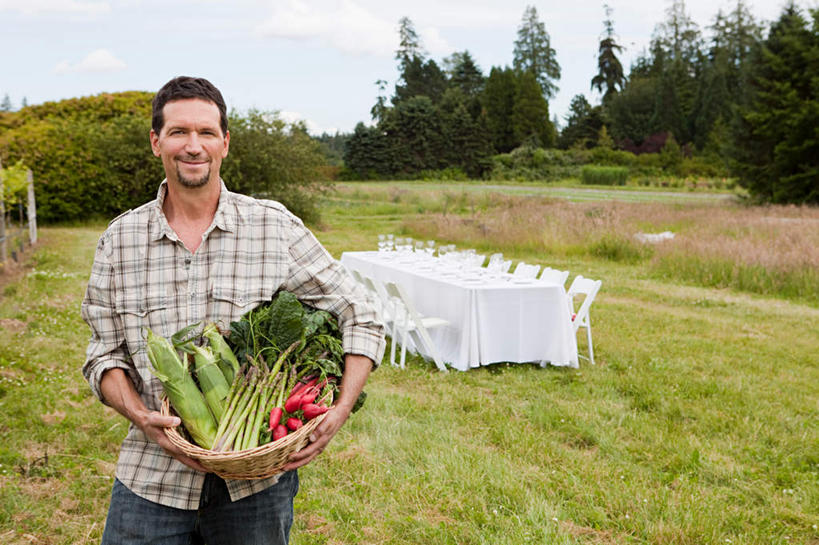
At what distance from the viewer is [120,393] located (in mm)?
1848

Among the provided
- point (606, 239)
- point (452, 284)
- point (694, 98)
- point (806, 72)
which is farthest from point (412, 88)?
point (452, 284)

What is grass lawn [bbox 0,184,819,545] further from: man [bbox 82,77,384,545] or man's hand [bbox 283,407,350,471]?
man's hand [bbox 283,407,350,471]

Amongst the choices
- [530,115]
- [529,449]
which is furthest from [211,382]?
[530,115]

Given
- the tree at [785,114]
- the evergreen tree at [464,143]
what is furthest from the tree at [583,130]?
the tree at [785,114]

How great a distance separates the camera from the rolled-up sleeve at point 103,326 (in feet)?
6.15

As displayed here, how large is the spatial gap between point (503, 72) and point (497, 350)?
62.7 metres

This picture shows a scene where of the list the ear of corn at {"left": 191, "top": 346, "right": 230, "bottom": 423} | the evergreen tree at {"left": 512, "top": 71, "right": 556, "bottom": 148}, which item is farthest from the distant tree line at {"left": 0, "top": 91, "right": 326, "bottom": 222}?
the evergreen tree at {"left": 512, "top": 71, "right": 556, "bottom": 148}

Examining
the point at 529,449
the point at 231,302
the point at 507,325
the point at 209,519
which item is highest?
the point at 231,302

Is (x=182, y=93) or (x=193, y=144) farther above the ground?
(x=182, y=93)

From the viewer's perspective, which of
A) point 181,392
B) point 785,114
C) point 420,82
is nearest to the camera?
point 181,392

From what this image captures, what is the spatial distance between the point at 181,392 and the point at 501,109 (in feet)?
211

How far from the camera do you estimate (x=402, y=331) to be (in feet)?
23.8

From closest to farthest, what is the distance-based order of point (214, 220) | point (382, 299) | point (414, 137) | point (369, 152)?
1. point (214, 220)
2. point (382, 299)
3. point (369, 152)
4. point (414, 137)

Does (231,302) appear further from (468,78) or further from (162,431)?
(468,78)
